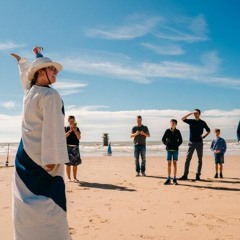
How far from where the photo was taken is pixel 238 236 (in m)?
4.99

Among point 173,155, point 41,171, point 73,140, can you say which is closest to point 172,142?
point 173,155

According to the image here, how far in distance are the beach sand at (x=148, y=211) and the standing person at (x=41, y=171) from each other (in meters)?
2.44

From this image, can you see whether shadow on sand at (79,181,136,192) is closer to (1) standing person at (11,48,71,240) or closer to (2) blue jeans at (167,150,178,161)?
(2) blue jeans at (167,150,178,161)

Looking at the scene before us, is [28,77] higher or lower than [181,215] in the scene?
higher

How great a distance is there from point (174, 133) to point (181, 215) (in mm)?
4677

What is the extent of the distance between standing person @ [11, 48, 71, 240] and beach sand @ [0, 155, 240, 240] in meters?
2.44

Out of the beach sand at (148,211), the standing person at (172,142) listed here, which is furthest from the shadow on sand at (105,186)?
the standing person at (172,142)

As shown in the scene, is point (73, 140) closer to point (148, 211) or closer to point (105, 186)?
point (105, 186)

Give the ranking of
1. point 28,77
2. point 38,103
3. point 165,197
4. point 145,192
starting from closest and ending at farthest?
point 38,103
point 28,77
point 165,197
point 145,192

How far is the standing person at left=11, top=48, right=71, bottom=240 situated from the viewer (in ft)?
8.64

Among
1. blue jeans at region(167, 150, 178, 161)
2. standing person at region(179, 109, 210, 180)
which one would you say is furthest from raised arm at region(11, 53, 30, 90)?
standing person at region(179, 109, 210, 180)

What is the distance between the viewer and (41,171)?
2.69m

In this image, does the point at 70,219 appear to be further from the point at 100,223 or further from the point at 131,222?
the point at 131,222

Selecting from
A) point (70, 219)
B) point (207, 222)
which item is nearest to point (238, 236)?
point (207, 222)
